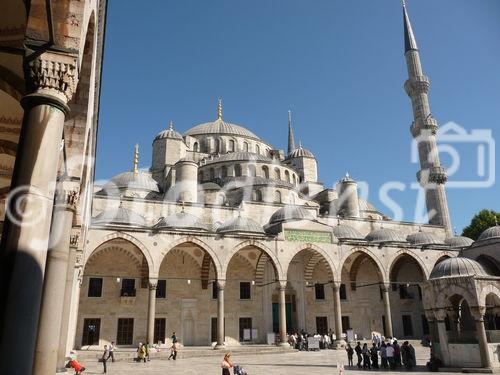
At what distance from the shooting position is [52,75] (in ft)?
11.9

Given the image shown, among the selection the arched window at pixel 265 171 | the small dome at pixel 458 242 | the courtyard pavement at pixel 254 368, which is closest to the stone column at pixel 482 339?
the courtyard pavement at pixel 254 368

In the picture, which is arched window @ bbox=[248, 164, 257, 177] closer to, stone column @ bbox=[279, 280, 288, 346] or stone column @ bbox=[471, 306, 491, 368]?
stone column @ bbox=[279, 280, 288, 346]

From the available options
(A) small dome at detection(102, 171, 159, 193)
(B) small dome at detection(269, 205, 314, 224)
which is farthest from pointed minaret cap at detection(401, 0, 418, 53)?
(A) small dome at detection(102, 171, 159, 193)

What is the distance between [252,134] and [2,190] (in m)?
29.3

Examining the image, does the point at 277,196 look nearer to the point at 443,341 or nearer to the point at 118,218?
the point at 118,218

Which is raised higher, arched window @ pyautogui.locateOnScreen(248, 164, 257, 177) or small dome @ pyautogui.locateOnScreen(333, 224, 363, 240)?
arched window @ pyautogui.locateOnScreen(248, 164, 257, 177)

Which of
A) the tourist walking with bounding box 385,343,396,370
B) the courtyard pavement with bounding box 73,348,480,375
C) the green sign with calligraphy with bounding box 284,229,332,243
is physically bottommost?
the courtyard pavement with bounding box 73,348,480,375

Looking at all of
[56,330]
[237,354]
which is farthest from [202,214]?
[56,330]

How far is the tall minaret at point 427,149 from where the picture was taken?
27.5m

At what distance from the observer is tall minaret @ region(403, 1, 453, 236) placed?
90.2 ft

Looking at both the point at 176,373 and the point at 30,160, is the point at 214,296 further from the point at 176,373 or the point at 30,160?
the point at 30,160

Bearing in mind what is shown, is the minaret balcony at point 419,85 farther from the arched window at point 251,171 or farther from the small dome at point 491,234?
the arched window at point 251,171

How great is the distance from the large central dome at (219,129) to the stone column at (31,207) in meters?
31.0

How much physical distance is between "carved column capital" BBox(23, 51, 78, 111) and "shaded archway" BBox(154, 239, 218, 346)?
53.8ft
